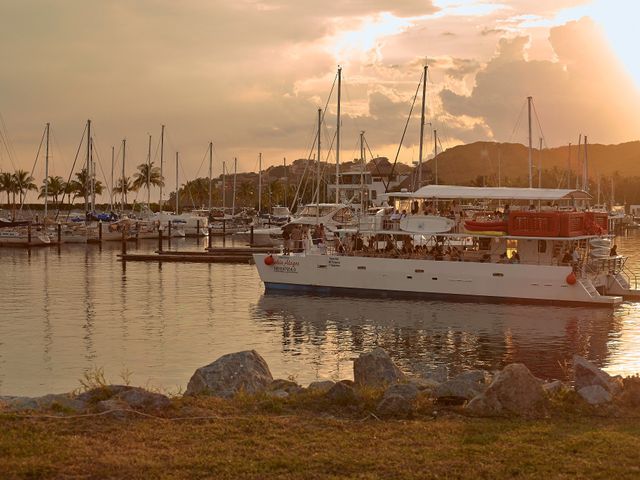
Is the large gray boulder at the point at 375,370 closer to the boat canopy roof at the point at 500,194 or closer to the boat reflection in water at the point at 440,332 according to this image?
the boat reflection in water at the point at 440,332

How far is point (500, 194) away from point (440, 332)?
1341 cm

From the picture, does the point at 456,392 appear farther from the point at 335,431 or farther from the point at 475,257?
the point at 475,257

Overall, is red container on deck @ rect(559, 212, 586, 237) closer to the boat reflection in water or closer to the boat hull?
the boat hull

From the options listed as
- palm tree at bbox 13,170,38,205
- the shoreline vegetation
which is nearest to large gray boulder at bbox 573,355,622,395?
the shoreline vegetation

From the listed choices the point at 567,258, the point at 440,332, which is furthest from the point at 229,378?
the point at 567,258

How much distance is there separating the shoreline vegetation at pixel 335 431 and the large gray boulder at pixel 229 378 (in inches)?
1.9

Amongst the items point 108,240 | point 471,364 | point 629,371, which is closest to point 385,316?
point 471,364

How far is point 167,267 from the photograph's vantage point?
69375 millimetres

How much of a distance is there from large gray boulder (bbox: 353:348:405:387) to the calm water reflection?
7.94m

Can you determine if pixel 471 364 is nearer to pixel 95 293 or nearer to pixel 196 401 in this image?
pixel 196 401

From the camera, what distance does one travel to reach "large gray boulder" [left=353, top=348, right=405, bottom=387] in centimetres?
1673

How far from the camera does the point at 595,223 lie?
45125mm

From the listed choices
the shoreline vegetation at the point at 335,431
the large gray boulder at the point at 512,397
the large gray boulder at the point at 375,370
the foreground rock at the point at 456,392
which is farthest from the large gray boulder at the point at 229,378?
the large gray boulder at the point at 512,397

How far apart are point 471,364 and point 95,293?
28.8 meters
